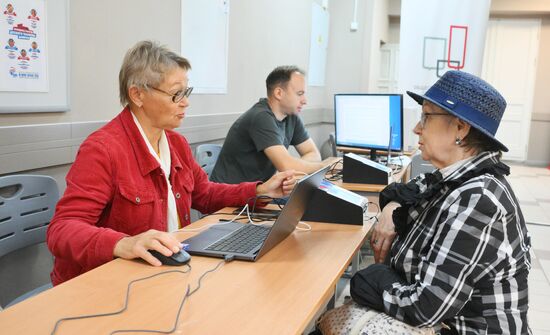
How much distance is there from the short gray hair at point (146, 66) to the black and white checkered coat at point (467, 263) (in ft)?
3.12

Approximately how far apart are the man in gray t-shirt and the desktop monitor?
1.31ft

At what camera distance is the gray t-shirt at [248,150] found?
2.81m

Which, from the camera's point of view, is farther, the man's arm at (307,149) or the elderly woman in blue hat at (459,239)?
the man's arm at (307,149)

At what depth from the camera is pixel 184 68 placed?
1.77m

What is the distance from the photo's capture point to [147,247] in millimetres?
1326

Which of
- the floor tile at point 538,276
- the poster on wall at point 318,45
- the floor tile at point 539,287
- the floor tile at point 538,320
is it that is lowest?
the floor tile at point 538,320

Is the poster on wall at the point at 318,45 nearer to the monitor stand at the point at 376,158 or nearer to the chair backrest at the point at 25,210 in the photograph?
the monitor stand at the point at 376,158

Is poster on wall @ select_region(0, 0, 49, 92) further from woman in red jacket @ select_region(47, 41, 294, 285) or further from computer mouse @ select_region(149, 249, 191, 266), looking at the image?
computer mouse @ select_region(149, 249, 191, 266)

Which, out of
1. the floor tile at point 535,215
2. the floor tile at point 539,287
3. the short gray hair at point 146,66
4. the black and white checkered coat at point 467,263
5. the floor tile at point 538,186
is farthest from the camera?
the floor tile at point 538,186

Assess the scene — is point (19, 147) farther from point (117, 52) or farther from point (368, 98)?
point (368, 98)

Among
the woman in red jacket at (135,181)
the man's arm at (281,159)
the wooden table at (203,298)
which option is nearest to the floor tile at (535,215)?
the man's arm at (281,159)

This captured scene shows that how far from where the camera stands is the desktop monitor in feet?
10.4

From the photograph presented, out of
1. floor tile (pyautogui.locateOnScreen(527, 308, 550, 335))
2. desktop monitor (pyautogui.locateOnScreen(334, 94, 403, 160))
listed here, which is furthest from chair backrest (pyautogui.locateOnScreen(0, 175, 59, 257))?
floor tile (pyautogui.locateOnScreen(527, 308, 550, 335))

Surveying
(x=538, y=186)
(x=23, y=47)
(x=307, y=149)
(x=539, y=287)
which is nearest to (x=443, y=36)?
(x=307, y=149)
